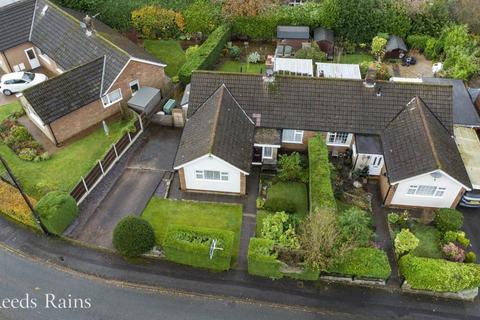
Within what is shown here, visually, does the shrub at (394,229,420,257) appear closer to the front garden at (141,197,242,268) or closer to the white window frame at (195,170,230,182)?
the front garden at (141,197,242,268)

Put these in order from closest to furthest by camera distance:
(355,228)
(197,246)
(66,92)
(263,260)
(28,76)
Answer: (263,260) < (197,246) < (355,228) < (66,92) < (28,76)

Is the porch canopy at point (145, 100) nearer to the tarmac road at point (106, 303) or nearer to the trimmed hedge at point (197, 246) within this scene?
the trimmed hedge at point (197, 246)

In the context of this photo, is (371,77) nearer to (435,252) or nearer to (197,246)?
(435,252)

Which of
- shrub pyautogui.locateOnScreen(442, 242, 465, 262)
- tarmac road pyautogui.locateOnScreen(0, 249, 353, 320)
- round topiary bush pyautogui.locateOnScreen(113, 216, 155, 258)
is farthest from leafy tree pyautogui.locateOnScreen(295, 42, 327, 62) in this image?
tarmac road pyautogui.locateOnScreen(0, 249, 353, 320)

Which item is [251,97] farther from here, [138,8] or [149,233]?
[138,8]

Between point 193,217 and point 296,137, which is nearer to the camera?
point 193,217

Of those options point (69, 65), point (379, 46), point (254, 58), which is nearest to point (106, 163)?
point (69, 65)

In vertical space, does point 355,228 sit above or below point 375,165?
above

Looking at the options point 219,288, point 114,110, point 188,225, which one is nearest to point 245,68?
point 114,110
